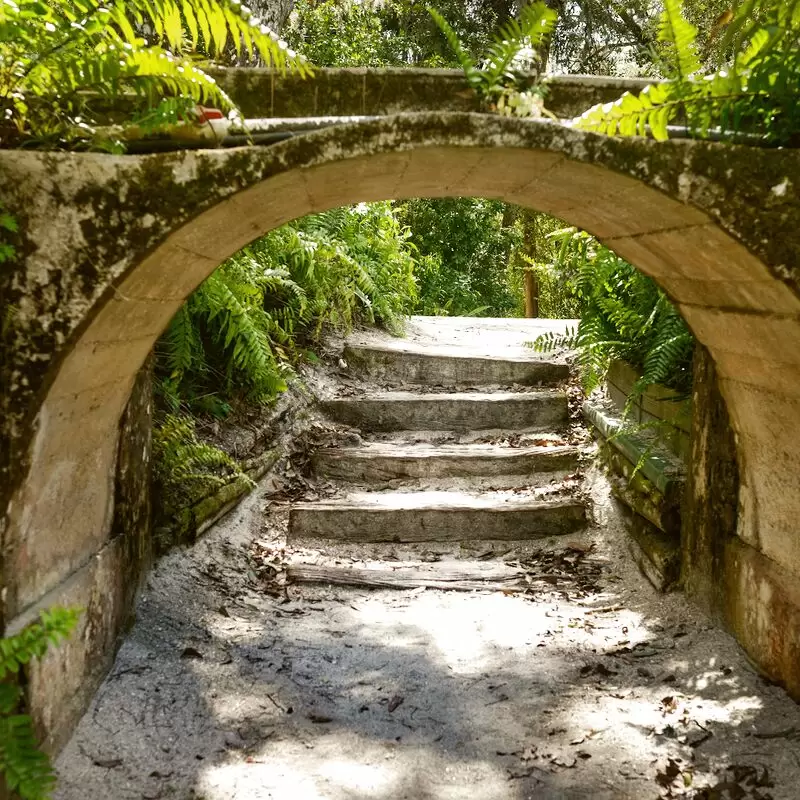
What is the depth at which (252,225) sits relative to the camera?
2494 mm

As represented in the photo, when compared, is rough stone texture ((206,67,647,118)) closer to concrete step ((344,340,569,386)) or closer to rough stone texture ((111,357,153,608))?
rough stone texture ((111,357,153,608))

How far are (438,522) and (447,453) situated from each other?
2.39ft

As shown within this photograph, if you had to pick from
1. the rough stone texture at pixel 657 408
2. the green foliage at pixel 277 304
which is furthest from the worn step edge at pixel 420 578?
the green foliage at pixel 277 304

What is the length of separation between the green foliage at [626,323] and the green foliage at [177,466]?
231cm

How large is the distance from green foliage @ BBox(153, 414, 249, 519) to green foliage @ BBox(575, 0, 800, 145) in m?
2.44

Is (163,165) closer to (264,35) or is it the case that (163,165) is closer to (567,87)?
(264,35)

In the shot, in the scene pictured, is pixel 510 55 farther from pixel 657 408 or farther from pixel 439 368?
pixel 439 368

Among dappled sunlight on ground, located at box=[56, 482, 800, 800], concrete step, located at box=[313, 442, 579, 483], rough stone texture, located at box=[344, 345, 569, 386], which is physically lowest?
dappled sunlight on ground, located at box=[56, 482, 800, 800]

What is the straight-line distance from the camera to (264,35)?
85.0 inches

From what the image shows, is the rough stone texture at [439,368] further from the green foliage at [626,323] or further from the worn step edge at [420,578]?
the worn step edge at [420,578]

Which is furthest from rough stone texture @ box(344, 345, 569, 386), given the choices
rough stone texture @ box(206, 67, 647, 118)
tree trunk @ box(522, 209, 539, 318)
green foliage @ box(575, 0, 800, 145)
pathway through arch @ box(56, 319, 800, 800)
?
tree trunk @ box(522, 209, 539, 318)

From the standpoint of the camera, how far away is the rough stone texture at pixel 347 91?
2.68 metres

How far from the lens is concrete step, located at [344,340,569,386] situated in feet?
21.1

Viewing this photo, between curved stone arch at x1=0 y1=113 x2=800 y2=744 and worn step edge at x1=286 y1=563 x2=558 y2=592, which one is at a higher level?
curved stone arch at x1=0 y1=113 x2=800 y2=744
